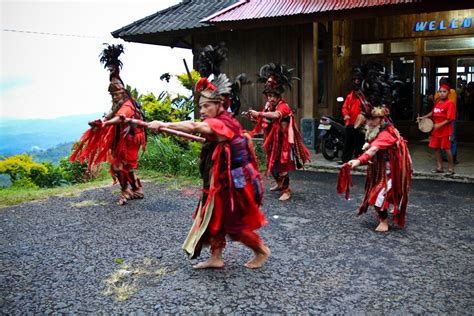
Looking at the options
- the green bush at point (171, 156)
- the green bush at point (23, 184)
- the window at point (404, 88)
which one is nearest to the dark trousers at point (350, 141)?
the green bush at point (171, 156)

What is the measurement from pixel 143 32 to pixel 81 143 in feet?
21.5

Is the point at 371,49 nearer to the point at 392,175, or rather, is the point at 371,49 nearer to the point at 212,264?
the point at 392,175

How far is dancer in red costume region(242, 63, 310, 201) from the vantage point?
21.3 feet

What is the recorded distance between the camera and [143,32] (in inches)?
439

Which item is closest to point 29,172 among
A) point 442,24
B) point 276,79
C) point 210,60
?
point 276,79

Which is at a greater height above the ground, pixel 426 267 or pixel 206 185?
pixel 206 185

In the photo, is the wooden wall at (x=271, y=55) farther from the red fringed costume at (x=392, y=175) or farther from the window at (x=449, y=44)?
the red fringed costume at (x=392, y=175)

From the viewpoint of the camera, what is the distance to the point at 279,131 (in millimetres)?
6695

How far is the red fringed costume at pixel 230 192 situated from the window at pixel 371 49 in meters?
8.94

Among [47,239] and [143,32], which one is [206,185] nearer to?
[47,239]

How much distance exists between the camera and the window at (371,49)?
1180cm

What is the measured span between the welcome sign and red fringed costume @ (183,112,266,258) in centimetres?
856

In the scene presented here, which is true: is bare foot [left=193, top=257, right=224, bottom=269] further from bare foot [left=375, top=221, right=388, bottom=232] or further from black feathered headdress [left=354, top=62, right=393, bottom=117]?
black feathered headdress [left=354, top=62, right=393, bottom=117]

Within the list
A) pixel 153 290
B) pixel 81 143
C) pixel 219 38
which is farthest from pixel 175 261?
pixel 219 38
